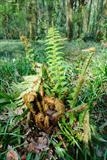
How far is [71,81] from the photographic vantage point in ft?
15.4

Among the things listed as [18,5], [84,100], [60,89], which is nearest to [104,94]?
[84,100]

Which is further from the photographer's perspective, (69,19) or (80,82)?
(69,19)

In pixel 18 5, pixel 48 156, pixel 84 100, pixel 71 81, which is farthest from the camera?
pixel 18 5

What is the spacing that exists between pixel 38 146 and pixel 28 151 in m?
0.11

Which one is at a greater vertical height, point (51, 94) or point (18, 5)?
point (51, 94)

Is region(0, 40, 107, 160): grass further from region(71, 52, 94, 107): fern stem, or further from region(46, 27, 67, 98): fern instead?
region(46, 27, 67, 98): fern

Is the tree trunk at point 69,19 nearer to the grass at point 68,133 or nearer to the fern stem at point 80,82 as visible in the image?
the grass at point 68,133

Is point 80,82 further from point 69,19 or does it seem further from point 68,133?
point 69,19

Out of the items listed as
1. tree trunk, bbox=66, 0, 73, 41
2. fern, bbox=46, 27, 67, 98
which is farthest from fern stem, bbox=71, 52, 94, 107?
tree trunk, bbox=66, 0, 73, 41

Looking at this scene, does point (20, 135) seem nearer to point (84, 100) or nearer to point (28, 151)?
point (28, 151)

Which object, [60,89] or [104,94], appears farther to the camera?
[104,94]

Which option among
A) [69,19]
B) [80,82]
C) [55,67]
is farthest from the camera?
[69,19]

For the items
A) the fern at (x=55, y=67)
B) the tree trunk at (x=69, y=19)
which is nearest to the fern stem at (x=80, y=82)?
the fern at (x=55, y=67)

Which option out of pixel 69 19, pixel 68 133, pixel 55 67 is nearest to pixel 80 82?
pixel 55 67
